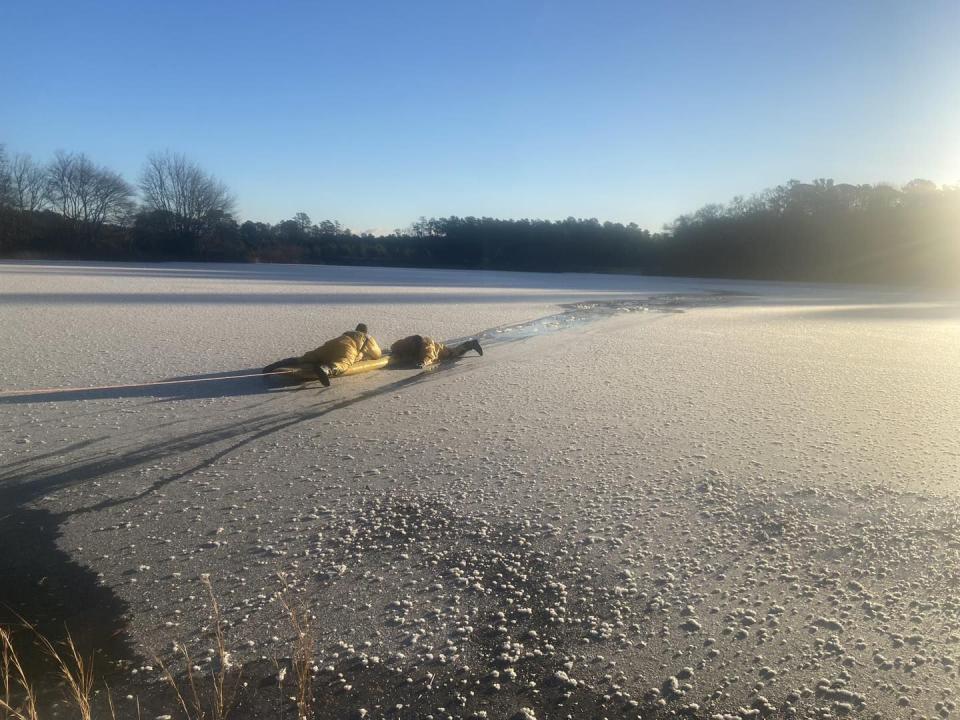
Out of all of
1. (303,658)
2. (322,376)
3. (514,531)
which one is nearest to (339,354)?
(322,376)

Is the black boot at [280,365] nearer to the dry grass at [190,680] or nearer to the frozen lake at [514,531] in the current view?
the frozen lake at [514,531]

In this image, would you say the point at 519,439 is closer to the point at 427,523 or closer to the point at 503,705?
the point at 427,523

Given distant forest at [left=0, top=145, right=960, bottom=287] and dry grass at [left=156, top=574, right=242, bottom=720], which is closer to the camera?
dry grass at [left=156, top=574, right=242, bottom=720]

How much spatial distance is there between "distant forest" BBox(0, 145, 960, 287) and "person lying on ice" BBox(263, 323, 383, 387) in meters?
29.0

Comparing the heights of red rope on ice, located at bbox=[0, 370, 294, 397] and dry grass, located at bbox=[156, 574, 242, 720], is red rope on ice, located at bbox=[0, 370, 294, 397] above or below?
above

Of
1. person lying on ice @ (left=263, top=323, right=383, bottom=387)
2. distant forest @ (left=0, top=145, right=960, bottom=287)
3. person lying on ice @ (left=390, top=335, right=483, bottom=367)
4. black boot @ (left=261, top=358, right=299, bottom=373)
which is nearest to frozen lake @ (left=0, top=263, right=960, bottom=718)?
person lying on ice @ (left=263, top=323, right=383, bottom=387)

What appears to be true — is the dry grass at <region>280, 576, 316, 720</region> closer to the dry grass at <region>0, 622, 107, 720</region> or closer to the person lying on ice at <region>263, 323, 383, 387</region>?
the dry grass at <region>0, 622, 107, 720</region>

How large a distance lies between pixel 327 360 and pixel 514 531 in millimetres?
3181

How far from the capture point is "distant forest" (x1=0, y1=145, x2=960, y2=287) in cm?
3331

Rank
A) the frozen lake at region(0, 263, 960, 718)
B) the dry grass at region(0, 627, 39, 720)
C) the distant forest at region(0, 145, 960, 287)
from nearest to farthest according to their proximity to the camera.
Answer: the dry grass at region(0, 627, 39, 720)
the frozen lake at region(0, 263, 960, 718)
the distant forest at region(0, 145, 960, 287)

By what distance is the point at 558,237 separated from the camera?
169ft

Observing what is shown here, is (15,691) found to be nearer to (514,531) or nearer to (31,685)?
(31,685)

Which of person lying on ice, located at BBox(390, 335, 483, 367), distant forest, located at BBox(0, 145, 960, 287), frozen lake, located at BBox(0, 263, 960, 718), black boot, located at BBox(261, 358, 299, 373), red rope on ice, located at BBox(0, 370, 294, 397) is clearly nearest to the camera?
frozen lake, located at BBox(0, 263, 960, 718)

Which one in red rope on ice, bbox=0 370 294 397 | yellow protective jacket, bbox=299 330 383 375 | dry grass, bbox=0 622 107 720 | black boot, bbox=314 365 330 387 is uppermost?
yellow protective jacket, bbox=299 330 383 375
